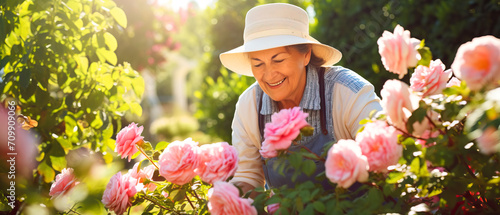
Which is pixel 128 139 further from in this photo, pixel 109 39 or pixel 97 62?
pixel 97 62

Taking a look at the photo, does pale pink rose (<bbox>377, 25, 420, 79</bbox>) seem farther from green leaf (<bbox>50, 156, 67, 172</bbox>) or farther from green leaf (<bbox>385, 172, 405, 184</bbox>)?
green leaf (<bbox>50, 156, 67, 172</bbox>)

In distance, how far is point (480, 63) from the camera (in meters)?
1.17

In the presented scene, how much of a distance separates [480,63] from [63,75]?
223 centimetres

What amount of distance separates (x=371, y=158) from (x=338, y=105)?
43.3 inches

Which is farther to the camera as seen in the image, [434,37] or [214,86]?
[214,86]

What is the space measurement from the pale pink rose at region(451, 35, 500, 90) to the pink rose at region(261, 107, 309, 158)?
52cm

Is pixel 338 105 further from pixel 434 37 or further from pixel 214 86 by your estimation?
pixel 214 86

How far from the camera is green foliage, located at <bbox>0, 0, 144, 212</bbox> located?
2.41 m

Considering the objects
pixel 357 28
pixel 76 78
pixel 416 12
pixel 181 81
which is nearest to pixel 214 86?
pixel 357 28

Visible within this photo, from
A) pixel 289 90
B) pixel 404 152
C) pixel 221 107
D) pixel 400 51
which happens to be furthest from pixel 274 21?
pixel 221 107

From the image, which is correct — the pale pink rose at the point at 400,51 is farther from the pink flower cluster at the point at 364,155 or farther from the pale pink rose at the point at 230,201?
the pale pink rose at the point at 230,201

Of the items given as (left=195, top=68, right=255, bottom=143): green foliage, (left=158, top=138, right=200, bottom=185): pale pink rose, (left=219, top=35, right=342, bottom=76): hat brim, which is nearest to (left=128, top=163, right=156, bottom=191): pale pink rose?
(left=158, top=138, right=200, bottom=185): pale pink rose

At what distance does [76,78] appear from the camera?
105 inches

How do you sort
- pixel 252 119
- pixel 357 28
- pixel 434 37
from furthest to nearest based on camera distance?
pixel 357 28
pixel 434 37
pixel 252 119
